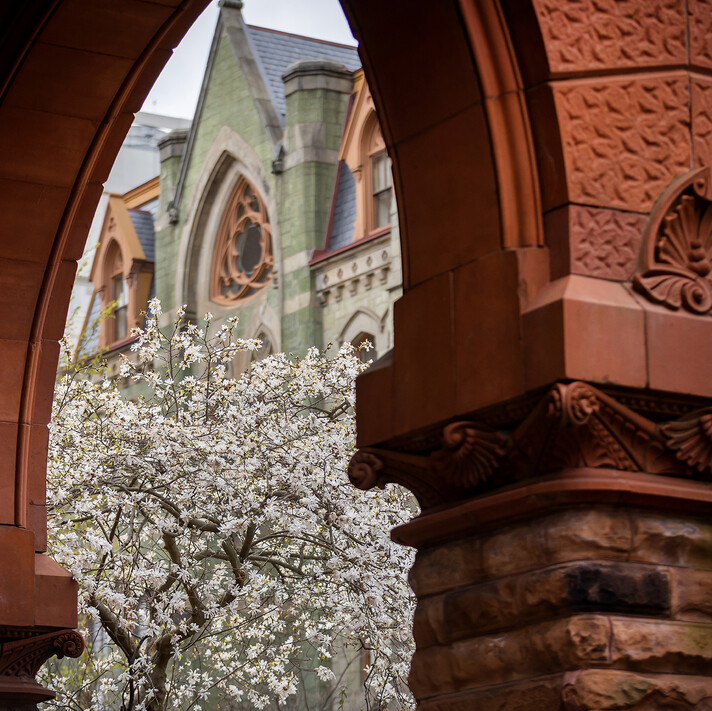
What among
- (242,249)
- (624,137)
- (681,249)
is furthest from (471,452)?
(242,249)

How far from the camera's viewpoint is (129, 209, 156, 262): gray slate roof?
35.4 m

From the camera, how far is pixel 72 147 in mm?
7879

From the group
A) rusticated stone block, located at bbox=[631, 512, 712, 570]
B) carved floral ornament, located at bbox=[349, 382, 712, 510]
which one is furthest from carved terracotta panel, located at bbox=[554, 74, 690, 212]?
rusticated stone block, located at bbox=[631, 512, 712, 570]

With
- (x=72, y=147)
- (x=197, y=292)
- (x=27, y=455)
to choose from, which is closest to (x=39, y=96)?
(x=72, y=147)

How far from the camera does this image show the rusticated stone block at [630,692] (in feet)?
12.7

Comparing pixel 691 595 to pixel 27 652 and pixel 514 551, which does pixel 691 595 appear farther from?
pixel 27 652

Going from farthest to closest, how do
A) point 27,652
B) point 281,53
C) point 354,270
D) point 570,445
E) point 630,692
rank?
point 281,53, point 354,270, point 27,652, point 570,445, point 630,692

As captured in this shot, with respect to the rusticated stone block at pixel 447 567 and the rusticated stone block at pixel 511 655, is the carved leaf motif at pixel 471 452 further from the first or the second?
the rusticated stone block at pixel 511 655

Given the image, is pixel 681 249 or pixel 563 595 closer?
pixel 563 595

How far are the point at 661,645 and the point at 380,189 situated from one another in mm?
23882

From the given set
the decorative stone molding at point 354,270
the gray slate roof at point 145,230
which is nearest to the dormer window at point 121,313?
the gray slate roof at point 145,230

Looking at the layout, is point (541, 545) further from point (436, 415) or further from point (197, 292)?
point (197, 292)

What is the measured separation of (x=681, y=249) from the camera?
171 inches

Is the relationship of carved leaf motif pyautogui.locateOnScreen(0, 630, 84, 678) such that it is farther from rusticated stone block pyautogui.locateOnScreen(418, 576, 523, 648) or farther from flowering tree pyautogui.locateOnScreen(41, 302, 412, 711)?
flowering tree pyautogui.locateOnScreen(41, 302, 412, 711)
